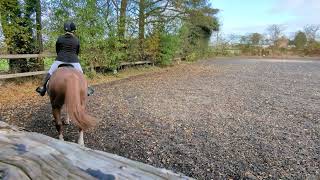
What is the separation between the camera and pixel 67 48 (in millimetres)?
6145

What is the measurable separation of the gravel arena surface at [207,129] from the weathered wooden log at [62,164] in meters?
2.27

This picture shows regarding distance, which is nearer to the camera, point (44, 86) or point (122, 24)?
point (44, 86)

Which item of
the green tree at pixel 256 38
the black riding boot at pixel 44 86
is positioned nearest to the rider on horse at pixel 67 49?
the black riding boot at pixel 44 86

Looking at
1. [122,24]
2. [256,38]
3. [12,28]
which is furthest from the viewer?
[256,38]

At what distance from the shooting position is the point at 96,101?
28.9 ft

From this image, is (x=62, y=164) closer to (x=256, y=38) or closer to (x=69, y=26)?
(x=69, y=26)

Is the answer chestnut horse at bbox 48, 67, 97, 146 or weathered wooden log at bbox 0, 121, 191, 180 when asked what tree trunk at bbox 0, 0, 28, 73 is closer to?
chestnut horse at bbox 48, 67, 97, 146

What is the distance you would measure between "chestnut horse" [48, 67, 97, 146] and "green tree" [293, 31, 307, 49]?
37.9 meters

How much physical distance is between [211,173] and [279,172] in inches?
33.6

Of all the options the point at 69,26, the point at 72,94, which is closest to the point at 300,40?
the point at 69,26

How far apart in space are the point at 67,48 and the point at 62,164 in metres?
4.48

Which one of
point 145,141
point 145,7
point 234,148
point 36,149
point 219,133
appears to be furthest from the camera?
point 145,7

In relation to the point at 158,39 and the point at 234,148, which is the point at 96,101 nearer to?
the point at 234,148

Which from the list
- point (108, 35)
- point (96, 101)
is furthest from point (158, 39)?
point (96, 101)
